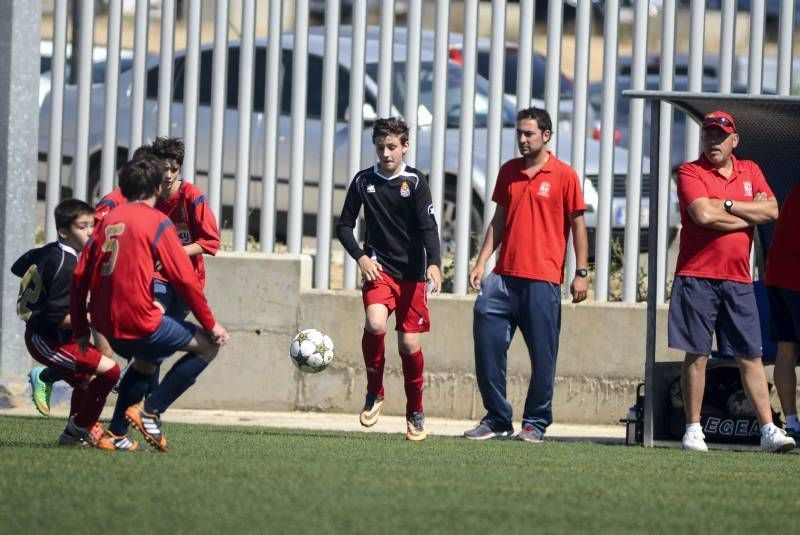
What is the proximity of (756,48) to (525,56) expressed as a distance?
1667 millimetres

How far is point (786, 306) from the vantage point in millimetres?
9516

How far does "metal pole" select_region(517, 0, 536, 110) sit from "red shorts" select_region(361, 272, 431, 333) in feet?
8.90

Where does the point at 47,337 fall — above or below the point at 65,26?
below

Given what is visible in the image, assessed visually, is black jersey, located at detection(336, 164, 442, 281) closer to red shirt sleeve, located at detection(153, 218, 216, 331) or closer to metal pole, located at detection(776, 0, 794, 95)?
red shirt sleeve, located at detection(153, 218, 216, 331)

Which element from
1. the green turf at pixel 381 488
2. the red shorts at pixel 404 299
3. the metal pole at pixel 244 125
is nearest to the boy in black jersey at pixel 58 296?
the green turf at pixel 381 488

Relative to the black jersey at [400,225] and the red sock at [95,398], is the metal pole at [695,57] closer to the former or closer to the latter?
the black jersey at [400,225]

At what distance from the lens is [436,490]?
677cm

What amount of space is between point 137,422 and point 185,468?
66 centimetres

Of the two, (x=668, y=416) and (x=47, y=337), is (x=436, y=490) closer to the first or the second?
(x=47, y=337)

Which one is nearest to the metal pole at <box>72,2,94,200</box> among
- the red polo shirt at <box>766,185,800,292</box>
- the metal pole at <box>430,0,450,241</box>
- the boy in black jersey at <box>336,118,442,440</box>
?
the metal pole at <box>430,0,450,241</box>

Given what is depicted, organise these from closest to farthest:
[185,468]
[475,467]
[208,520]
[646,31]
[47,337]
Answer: [208,520] < [185,468] < [475,467] < [47,337] < [646,31]

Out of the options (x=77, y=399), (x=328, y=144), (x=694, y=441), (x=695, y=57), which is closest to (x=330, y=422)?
(x=328, y=144)

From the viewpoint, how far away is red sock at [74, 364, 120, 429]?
26.6 feet

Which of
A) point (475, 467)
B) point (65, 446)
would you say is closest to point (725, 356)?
point (475, 467)
